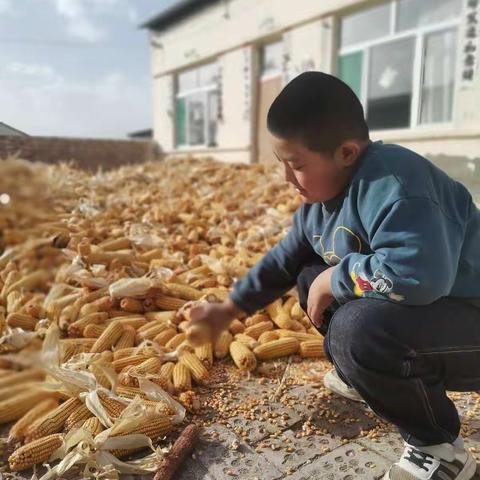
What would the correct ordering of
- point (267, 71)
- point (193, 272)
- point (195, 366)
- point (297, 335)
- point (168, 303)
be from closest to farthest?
point (195, 366) < point (297, 335) < point (168, 303) < point (193, 272) < point (267, 71)

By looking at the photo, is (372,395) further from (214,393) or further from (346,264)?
(214,393)

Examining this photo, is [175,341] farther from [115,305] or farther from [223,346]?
[115,305]

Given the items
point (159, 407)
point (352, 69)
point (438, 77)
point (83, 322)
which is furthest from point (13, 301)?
point (352, 69)

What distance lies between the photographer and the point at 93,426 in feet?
5.05

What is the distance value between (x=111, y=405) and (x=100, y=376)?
7.3 inches

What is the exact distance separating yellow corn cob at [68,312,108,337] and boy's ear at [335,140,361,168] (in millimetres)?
1612

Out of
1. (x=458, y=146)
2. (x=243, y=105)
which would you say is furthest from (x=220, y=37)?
(x=458, y=146)

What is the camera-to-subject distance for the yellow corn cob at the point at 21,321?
6.93ft

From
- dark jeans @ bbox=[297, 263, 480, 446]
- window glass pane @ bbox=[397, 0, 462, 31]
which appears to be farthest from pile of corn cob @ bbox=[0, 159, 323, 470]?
window glass pane @ bbox=[397, 0, 462, 31]

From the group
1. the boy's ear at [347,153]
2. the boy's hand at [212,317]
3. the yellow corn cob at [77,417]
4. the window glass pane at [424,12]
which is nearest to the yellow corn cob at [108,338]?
the yellow corn cob at [77,417]

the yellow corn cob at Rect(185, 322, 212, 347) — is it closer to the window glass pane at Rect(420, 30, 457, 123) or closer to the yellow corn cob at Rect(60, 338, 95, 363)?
the yellow corn cob at Rect(60, 338, 95, 363)

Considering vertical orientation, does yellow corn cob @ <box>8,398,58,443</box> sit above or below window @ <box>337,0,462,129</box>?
below

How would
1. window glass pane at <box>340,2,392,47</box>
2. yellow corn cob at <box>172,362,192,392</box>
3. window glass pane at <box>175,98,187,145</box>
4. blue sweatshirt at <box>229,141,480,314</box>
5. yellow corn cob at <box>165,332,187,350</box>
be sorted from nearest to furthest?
blue sweatshirt at <box>229,141,480,314</box> < yellow corn cob at <box>172,362,192,392</box> < yellow corn cob at <box>165,332,187,350</box> < window glass pane at <box>340,2,392,47</box> < window glass pane at <box>175,98,187,145</box>

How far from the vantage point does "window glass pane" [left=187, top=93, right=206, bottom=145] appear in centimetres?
1254
